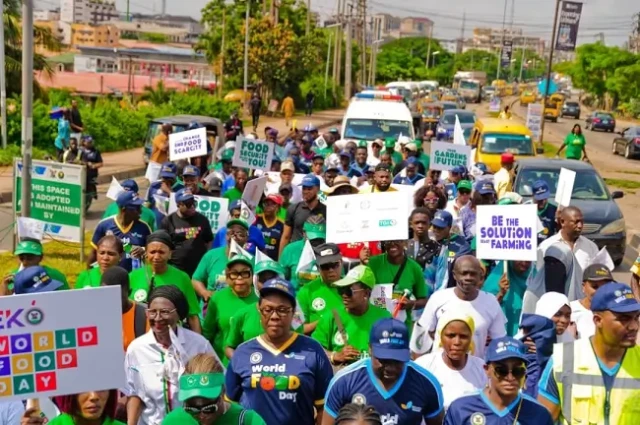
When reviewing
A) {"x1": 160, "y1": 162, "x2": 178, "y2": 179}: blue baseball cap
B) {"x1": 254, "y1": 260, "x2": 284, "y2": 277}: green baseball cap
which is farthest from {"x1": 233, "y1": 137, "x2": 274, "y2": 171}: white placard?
{"x1": 254, "y1": 260, "x2": 284, "y2": 277}: green baseball cap

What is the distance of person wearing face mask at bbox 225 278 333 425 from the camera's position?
5.35 meters

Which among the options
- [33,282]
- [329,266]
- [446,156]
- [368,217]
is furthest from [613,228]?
[33,282]

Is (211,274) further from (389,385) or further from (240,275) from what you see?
(389,385)

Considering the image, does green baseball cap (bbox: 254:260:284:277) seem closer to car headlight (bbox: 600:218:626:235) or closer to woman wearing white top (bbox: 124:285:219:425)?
woman wearing white top (bbox: 124:285:219:425)

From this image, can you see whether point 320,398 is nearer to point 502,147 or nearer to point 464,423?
point 464,423

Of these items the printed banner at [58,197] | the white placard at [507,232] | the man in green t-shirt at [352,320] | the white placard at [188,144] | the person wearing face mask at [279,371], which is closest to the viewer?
the person wearing face mask at [279,371]

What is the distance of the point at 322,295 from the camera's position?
689 cm

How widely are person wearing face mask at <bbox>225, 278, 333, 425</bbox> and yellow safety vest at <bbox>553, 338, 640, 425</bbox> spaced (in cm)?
128

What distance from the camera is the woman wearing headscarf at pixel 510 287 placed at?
8117 mm

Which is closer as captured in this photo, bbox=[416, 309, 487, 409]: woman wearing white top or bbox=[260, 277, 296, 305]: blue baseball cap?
bbox=[260, 277, 296, 305]: blue baseball cap

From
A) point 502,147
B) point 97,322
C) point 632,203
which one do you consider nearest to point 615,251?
point 502,147

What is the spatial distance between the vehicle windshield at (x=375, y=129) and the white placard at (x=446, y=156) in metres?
6.00

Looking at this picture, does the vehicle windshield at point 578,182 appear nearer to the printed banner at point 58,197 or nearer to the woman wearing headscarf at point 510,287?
the printed banner at point 58,197

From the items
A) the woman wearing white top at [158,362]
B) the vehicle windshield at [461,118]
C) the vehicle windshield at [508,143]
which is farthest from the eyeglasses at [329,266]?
the vehicle windshield at [461,118]
